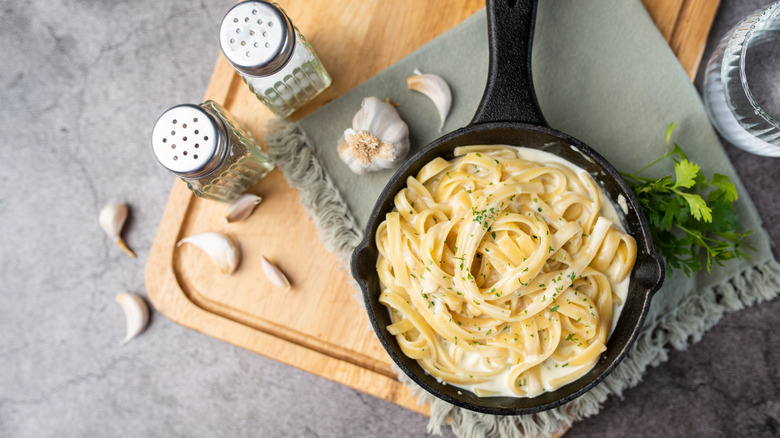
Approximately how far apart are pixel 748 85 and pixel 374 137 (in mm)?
1771

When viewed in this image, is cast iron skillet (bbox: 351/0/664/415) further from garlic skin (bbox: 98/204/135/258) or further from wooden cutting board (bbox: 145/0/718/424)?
garlic skin (bbox: 98/204/135/258)

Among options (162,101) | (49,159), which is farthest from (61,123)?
(162,101)

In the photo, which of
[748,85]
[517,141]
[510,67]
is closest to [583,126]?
[517,141]

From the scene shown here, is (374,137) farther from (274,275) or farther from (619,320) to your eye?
(619,320)

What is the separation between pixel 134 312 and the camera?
9.52 ft

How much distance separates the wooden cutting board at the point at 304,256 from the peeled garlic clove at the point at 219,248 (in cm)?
5

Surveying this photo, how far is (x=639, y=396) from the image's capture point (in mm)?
2730

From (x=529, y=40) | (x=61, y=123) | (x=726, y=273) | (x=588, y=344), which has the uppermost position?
(x=529, y=40)

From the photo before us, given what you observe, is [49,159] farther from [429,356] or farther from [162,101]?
[429,356]

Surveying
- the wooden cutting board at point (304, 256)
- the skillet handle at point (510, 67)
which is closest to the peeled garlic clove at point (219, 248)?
the wooden cutting board at point (304, 256)

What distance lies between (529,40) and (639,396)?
195cm

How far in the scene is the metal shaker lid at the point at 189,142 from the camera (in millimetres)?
2107

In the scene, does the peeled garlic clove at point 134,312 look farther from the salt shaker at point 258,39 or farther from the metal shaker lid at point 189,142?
the salt shaker at point 258,39

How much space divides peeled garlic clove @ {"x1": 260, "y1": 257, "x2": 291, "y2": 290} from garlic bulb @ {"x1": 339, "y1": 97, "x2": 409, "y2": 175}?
2.01 feet
